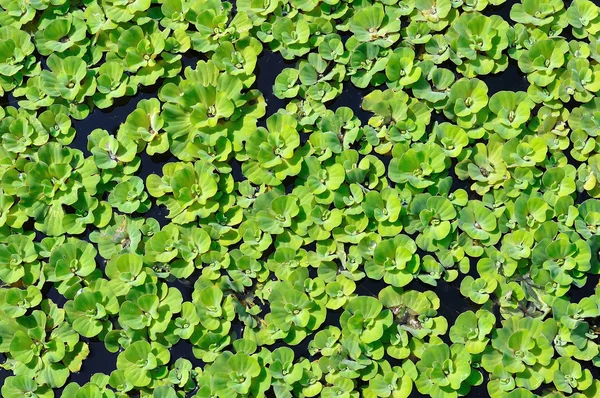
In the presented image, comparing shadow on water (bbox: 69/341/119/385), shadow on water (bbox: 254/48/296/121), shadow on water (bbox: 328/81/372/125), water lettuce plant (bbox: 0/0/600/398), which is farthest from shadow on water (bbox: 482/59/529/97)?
shadow on water (bbox: 69/341/119/385)

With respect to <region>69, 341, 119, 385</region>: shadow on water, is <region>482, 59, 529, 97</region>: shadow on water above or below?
above

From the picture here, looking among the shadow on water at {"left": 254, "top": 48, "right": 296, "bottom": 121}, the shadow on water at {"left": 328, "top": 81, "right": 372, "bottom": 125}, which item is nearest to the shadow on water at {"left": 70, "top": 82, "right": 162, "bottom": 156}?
→ the shadow on water at {"left": 254, "top": 48, "right": 296, "bottom": 121}

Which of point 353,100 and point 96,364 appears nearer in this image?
point 96,364

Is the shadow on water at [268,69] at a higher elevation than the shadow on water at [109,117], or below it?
higher

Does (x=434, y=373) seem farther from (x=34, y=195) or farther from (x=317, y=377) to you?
(x=34, y=195)

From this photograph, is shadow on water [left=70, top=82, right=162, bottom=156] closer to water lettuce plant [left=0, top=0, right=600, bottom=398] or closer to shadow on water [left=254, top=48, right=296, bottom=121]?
water lettuce plant [left=0, top=0, right=600, bottom=398]

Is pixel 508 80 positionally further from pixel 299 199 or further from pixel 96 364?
pixel 96 364

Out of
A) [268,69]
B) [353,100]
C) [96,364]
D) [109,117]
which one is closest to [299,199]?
[353,100]

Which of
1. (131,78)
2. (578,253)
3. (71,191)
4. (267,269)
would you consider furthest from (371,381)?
(131,78)

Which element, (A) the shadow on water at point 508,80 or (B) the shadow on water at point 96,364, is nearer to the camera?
(B) the shadow on water at point 96,364

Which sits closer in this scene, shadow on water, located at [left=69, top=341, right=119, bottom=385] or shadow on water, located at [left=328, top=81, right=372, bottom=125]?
shadow on water, located at [left=69, top=341, right=119, bottom=385]

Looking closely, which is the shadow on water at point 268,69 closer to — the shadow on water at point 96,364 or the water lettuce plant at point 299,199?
the water lettuce plant at point 299,199

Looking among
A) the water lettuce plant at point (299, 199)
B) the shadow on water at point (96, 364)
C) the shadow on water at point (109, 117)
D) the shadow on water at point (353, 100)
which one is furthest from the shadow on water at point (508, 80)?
the shadow on water at point (96, 364)
